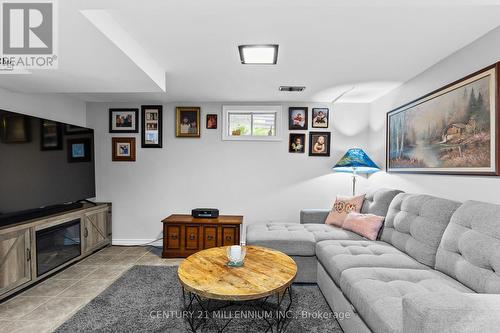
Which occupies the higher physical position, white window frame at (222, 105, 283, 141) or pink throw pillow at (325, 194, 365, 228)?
white window frame at (222, 105, 283, 141)

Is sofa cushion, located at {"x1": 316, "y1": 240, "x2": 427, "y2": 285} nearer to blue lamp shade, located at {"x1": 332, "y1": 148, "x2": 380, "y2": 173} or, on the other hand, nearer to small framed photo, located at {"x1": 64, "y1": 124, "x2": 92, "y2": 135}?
blue lamp shade, located at {"x1": 332, "y1": 148, "x2": 380, "y2": 173}

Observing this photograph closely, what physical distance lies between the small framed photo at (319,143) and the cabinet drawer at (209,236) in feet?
6.24

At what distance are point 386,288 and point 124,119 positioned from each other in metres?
4.01

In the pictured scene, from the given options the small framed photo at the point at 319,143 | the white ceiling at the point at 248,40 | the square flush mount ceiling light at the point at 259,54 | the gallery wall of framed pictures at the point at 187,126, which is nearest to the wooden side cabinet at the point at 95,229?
the gallery wall of framed pictures at the point at 187,126

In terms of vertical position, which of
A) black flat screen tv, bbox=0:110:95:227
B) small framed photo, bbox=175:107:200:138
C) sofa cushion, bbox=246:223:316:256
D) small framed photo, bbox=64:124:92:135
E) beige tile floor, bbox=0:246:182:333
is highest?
small framed photo, bbox=175:107:200:138

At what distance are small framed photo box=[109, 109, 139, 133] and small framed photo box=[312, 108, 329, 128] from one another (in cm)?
283

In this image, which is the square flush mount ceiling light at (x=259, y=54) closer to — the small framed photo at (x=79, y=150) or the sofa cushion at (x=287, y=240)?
the sofa cushion at (x=287, y=240)

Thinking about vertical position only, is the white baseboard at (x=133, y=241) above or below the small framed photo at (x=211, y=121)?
below

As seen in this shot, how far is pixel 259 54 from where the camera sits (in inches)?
86.7

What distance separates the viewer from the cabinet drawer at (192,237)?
3.30 metres

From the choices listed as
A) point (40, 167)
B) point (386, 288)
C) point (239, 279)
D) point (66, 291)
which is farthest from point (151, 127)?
point (386, 288)

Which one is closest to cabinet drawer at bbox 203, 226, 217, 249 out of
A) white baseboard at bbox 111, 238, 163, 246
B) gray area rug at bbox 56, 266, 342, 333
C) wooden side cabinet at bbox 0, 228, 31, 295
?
gray area rug at bbox 56, 266, 342, 333

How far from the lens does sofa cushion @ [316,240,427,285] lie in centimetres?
188

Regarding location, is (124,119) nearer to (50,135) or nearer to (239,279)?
(50,135)
